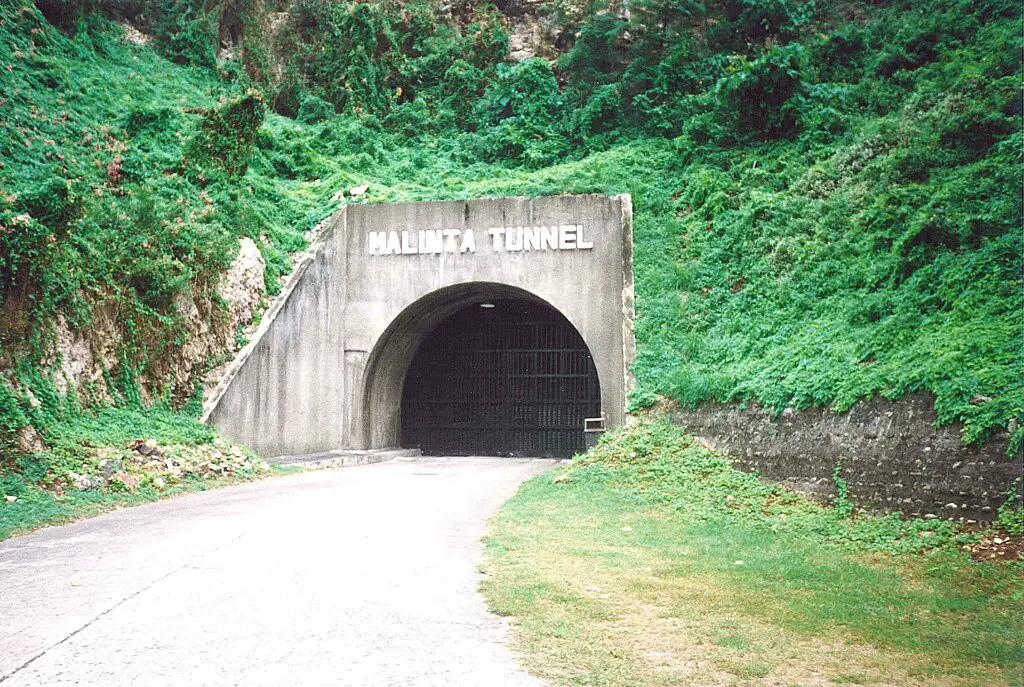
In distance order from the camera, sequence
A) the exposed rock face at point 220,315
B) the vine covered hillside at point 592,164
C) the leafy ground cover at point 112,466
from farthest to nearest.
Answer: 1. the exposed rock face at point 220,315
2. the vine covered hillside at point 592,164
3. the leafy ground cover at point 112,466

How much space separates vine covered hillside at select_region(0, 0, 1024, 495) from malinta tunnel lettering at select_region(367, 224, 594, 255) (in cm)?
125

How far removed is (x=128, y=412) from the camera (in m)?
12.4

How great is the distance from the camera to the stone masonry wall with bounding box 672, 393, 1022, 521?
6.97 metres

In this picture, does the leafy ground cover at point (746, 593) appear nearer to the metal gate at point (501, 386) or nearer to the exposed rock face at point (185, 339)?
the exposed rock face at point (185, 339)

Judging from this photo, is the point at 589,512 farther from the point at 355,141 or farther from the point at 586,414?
the point at 355,141

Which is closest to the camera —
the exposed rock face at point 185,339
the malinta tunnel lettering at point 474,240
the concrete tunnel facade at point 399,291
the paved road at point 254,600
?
the paved road at point 254,600

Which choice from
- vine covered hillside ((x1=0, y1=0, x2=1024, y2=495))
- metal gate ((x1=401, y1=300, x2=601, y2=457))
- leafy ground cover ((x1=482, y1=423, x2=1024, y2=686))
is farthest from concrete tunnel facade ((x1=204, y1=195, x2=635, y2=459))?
leafy ground cover ((x1=482, y1=423, x2=1024, y2=686))

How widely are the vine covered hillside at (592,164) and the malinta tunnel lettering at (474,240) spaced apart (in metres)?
1.25

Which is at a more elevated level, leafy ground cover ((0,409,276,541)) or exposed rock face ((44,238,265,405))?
exposed rock face ((44,238,265,405))

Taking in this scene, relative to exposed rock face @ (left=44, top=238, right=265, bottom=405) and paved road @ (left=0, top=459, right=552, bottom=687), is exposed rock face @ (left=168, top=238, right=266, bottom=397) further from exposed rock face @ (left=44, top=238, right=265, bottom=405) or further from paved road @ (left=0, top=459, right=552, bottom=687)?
paved road @ (left=0, top=459, right=552, bottom=687)

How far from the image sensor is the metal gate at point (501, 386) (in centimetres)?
1942

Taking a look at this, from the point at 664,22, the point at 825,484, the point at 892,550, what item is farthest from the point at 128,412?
the point at 664,22

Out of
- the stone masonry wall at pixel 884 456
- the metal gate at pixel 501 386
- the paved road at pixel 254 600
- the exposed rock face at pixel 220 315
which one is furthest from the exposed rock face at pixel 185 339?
the stone masonry wall at pixel 884 456

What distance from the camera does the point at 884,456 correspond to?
797 centimetres
